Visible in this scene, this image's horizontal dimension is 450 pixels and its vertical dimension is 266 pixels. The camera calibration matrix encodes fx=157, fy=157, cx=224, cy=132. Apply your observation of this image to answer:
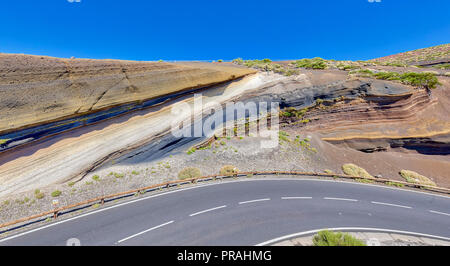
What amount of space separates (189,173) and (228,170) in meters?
2.98

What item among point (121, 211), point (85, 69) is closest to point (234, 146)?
point (121, 211)

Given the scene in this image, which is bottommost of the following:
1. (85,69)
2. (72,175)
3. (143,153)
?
(72,175)

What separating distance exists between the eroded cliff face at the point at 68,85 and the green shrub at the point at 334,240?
13135 mm

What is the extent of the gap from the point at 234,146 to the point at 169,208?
820 centimetres

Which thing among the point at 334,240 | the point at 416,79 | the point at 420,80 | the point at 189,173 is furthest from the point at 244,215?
the point at 420,80

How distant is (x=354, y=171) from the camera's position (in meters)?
13.6

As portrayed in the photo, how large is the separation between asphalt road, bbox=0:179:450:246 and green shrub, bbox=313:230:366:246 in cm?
85

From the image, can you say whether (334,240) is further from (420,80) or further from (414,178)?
(420,80)

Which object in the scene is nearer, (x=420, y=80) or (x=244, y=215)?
(x=244, y=215)

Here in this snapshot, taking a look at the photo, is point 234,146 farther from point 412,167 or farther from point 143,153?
point 412,167

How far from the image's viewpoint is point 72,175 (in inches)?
383

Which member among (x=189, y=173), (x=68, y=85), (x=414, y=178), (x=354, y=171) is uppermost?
(x=68, y=85)

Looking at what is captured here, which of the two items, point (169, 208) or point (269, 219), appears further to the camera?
point (169, 208)

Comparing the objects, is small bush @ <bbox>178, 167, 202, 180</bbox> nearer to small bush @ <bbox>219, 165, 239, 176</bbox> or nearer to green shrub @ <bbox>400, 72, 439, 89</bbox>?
small bush @ <bbox>219, 165, 239, 176</bbox>
